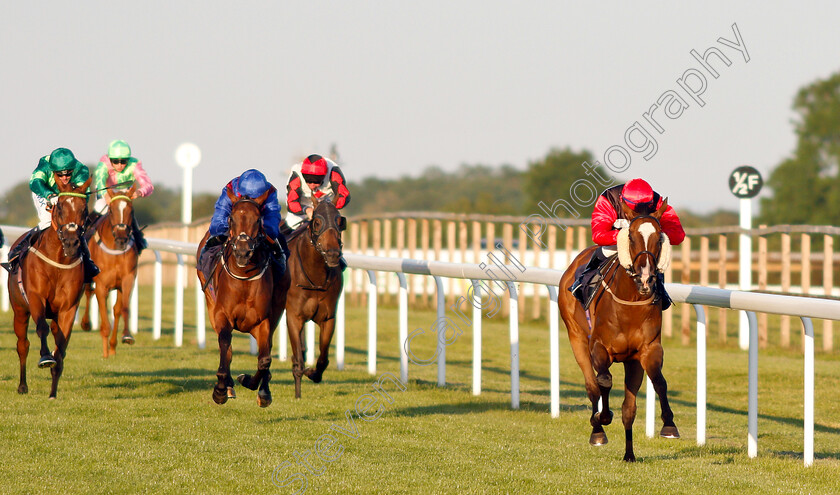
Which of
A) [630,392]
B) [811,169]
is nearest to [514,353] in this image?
[630,392]

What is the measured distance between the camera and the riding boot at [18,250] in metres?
8.24

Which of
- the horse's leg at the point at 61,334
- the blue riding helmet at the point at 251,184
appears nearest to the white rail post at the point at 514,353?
the blue riding helmet at the point at 251,184

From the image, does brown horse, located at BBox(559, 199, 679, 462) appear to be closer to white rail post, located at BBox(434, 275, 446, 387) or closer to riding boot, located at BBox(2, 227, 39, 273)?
white rail post, located at BBox(434, 275, 446, 387)

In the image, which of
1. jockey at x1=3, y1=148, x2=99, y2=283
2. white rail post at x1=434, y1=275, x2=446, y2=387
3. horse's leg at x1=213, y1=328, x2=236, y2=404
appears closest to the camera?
horse's leg at x1=213, y1=328, x2=236, y2=404

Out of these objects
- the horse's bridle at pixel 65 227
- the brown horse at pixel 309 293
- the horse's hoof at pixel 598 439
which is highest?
the horse's bridle at pixel 65 227

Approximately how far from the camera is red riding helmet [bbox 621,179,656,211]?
18.4ft

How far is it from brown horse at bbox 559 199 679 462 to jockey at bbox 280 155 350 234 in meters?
2.82

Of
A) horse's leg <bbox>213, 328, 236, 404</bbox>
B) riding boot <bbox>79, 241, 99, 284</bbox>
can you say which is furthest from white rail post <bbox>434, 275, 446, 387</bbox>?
riding boot <bbox>79, 241, 99, 284</bbox>

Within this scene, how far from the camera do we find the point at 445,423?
7254mm

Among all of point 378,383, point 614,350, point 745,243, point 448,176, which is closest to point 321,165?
point 378,383

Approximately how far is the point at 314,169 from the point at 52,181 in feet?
6.87

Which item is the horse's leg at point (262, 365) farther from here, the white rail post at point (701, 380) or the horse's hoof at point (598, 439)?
the white rail post at point (701, 380)

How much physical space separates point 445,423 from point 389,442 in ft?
2.82

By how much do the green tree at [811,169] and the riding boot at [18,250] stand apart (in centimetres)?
4105
